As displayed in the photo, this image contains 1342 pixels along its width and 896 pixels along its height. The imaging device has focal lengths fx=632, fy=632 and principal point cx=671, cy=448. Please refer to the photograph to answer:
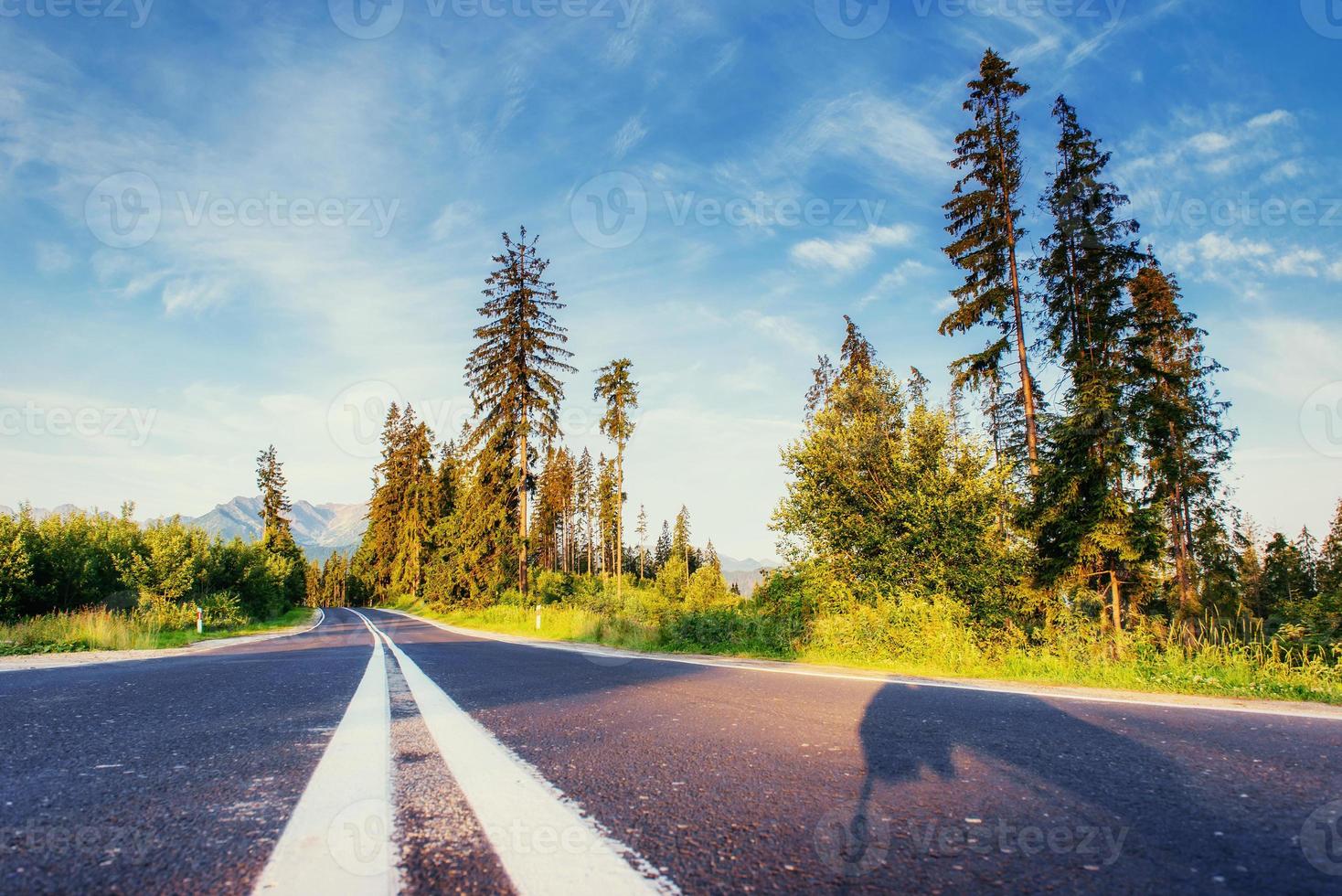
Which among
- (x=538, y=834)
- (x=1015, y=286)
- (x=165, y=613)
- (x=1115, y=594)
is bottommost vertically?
(x=165, y=613)

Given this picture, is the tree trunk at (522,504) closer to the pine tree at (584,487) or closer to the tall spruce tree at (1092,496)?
the tall spruce tree at (1092,496)

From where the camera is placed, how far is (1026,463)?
54.3ft

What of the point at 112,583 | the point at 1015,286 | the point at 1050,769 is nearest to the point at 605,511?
the point at 112,583

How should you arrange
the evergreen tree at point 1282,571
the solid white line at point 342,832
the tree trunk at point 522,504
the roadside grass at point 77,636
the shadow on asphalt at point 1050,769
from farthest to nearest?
the evergreen tree at point 1282,571 < the tree trunk at point 522,504 < the roadside grass at point 77,636 < the shadow on asphalt at point 1050,769 < the solid white line at point 342,832

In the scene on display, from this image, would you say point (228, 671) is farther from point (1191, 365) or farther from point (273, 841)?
point (1191, 365)

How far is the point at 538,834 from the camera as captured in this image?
1771 millimetres

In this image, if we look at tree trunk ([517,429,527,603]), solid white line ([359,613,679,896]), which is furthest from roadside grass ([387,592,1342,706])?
tree trunk ([517,429,527,603])

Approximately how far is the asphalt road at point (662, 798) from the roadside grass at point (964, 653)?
2.45 m

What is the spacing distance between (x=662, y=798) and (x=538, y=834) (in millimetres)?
581

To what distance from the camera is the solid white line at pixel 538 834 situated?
143 cm

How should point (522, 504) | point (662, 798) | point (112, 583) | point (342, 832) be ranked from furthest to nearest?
point (522, 504), point (112, 583), point (662, 798), point (342, 832)

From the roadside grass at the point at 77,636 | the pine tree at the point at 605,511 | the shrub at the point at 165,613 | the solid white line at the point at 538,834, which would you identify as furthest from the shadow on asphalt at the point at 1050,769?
the pine tree at the point at 605,511

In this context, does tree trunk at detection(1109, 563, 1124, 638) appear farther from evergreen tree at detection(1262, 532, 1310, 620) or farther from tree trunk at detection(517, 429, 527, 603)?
evergreen tree at detection(1262, 532, 1310, 620)

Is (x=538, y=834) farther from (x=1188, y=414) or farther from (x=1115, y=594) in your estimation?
(x=1188, y=414)
